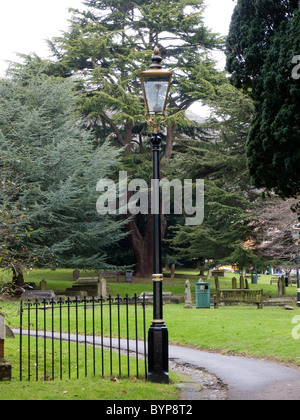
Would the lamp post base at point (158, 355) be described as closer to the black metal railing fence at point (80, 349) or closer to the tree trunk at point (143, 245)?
the black metal railing fence at point (80, 349)

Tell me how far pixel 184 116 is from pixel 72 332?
64.9 feet

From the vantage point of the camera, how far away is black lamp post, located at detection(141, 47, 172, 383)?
8250 mm

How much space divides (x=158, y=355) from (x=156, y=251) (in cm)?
162

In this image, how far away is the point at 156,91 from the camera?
868 centimetres

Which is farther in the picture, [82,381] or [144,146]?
[144,146]

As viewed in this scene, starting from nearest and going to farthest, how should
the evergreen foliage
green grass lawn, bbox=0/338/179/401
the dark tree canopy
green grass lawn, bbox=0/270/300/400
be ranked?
green grass lawn, bbox=0/338/179/401 → green grass lawn, bbox=0/270/300/400 → the dark tree canopy → the evergreen foliage

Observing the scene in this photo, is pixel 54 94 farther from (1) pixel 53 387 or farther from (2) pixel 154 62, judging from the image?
(1) pixel 53 387

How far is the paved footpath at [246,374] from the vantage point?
7.49 metres

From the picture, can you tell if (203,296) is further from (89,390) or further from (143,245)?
(143,245)

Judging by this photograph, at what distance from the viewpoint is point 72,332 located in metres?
14.7

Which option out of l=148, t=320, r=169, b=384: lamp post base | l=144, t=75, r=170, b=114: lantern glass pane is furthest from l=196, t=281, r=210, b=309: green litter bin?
l=144, t=75, r=170, b=114: lantern glass pane

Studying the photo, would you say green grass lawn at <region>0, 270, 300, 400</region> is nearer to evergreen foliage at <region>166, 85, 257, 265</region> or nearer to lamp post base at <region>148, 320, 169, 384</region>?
lamp post base at <region>148, 320, 169, 384</region>

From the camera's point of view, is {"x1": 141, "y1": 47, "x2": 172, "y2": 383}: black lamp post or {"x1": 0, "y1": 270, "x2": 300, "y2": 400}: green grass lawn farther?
{"x1": 141, "y1": 47, "x2": 172, "y2": 383}: black lamp post
